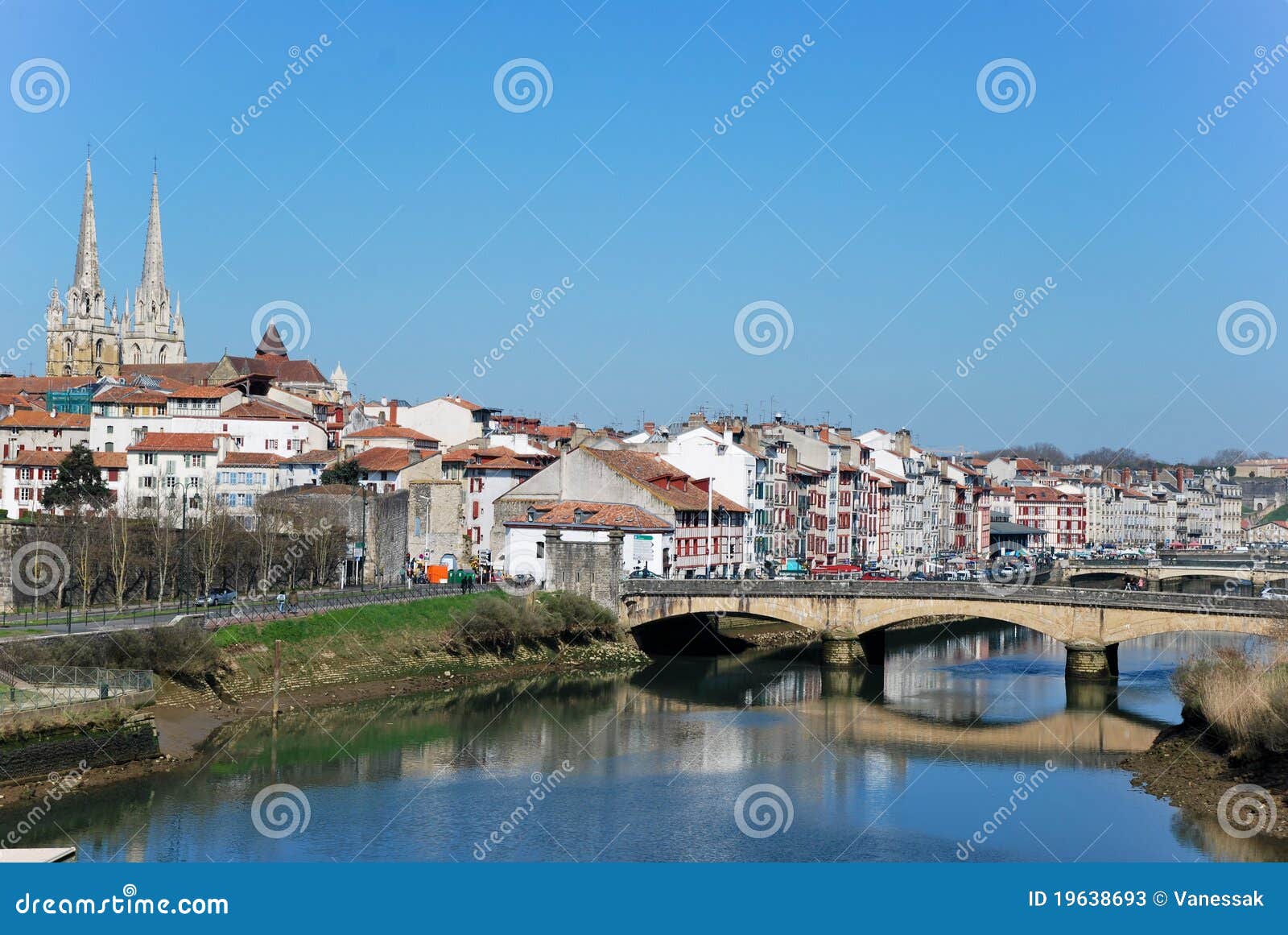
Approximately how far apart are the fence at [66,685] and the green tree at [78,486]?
3604 centimetres

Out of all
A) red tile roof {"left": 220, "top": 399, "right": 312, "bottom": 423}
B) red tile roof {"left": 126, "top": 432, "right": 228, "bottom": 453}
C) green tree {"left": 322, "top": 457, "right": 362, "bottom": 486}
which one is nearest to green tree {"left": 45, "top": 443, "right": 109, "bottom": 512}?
red tile roof {"left": 126, "top": 432, "right": 228, "bottom": 453}

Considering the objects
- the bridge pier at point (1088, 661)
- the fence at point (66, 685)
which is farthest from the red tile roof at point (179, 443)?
the bridge pier at point (1088, 661)

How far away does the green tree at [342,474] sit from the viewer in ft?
256

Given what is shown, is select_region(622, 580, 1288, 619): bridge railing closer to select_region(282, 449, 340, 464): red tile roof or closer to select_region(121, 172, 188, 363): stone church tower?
select_region(282, 449, 340, 464): red tile roof

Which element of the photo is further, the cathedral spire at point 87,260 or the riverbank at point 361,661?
the cathedral spire at point 87,260

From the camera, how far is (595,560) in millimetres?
65875

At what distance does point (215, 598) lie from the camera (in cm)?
5759

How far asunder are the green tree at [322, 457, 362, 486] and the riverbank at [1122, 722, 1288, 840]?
150 feet

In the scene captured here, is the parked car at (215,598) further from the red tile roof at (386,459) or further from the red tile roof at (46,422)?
the red tile roof at (46,422)

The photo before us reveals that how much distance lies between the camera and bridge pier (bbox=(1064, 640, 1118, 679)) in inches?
2319

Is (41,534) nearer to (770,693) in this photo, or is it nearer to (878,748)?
(770,693)

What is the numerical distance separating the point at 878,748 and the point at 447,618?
2063 centimetres

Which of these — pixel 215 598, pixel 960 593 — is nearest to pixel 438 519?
pixel 215 598

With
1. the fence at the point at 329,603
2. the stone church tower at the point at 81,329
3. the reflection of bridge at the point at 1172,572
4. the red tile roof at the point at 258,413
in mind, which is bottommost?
the fence at the point at 329,603
